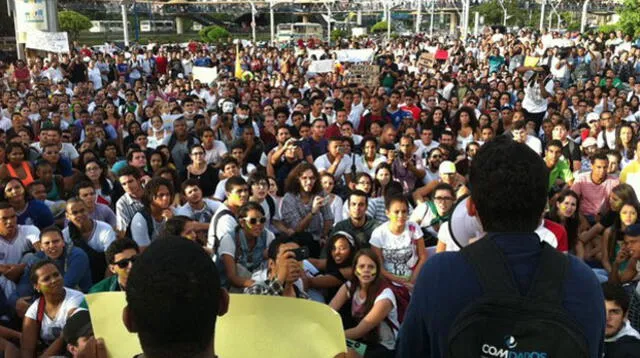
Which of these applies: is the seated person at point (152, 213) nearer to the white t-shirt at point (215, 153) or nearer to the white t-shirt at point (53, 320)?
the white t-shirt at point (53, 320)

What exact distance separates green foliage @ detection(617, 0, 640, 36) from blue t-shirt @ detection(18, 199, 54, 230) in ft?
60.3

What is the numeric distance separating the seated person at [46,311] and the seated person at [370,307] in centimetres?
175

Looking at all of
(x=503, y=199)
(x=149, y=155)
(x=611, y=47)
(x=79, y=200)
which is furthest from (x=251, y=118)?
(x=611, y=47)

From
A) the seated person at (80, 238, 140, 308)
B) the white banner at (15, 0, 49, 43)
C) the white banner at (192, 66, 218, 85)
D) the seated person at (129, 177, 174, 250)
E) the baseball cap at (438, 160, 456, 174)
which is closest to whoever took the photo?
the seated person at (80, 238, 140, 308)

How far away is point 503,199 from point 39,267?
342 cm

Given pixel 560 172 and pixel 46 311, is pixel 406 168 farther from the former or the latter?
pixel 46 311

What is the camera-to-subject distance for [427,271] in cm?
150

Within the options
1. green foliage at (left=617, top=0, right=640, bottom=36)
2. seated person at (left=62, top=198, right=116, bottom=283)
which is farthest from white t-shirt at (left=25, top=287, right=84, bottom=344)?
green foliage at (left=617, top=0, right=640, bottom=36)

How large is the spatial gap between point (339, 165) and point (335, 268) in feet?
8.48

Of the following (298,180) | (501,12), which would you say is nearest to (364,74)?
(298,180)

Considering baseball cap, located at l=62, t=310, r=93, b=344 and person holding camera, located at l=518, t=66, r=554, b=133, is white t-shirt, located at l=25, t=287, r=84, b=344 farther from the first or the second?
person holding camera, located at l=518, t=66, r=554, b=133

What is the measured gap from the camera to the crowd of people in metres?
4.05

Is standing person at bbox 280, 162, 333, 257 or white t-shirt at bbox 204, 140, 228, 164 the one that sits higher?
white t-shirt at bbox 204, 140, 228, 164

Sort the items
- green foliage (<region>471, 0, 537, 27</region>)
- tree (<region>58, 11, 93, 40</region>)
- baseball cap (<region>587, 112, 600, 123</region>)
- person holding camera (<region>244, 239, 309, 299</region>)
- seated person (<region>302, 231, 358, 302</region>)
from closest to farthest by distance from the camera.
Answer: person holding camera (<region>244, 239, 309, 299</region>) < seated person (<region>302, 231, 358, 302</region>) < baseball cap (<region>587, 112, 600, 123</region>) < tree (<region>58, 11, 93, 40</region>) < green foliage (<region>471, 0, 537, 27</region>)
